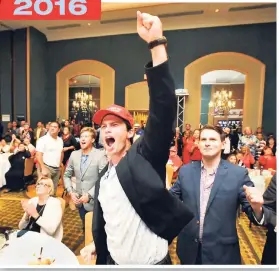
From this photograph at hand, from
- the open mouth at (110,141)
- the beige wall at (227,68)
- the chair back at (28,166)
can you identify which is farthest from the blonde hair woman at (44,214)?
the chair back at (28,166)

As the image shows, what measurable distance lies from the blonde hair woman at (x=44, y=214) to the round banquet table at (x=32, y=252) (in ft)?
0.94

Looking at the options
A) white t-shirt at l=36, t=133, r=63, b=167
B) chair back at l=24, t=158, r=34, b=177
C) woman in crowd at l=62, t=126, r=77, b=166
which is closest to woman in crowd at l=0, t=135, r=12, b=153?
chair back at l=24, t=158, r=34, b=177

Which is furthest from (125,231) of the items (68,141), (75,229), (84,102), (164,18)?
(75,229)

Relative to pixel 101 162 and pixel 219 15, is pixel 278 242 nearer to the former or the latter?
pixel 219 15

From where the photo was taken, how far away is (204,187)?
0.96 m

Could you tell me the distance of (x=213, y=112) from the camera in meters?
1.32

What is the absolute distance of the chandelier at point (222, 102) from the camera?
1.28 metres

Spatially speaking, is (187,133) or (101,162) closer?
(187,133)

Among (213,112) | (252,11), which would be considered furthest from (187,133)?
(252,11)

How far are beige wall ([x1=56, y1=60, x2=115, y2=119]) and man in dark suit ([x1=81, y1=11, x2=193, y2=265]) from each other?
69cm

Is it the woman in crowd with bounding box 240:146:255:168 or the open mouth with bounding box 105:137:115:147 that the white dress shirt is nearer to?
the open mouth with bounding box 105:137:115:147

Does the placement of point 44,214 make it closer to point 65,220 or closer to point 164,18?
point 65,220

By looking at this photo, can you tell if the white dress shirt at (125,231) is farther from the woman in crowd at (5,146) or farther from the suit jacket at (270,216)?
the woman in crowd at (5,146)

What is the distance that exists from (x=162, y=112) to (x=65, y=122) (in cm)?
132
